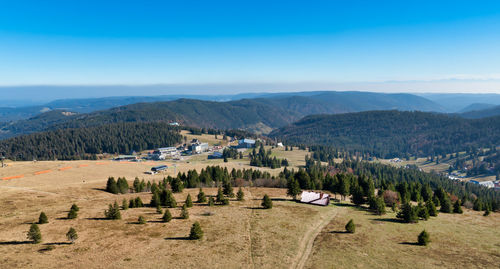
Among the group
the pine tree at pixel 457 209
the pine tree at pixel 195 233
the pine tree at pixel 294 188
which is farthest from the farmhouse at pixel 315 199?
the pine tree at pixel 195 233

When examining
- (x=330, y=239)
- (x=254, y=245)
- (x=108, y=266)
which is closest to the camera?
(x=108, y=266)

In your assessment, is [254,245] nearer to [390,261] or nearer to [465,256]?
[390,261]

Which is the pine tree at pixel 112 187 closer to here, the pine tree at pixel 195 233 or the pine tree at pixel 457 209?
the pine tree at pixel 195 233

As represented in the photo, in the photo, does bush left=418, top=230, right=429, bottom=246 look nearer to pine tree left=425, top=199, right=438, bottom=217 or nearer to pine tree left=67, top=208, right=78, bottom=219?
pine tree left=425, top=199, right=438, bottom=217

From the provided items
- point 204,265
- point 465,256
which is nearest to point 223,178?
point 204,265

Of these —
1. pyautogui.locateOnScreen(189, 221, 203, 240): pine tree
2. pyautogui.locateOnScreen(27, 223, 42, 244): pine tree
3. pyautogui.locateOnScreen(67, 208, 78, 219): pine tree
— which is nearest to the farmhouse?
pyautogui.locateOnScreen(189, 221, 203, 240): pine tree

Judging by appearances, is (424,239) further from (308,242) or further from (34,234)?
(34,234)
